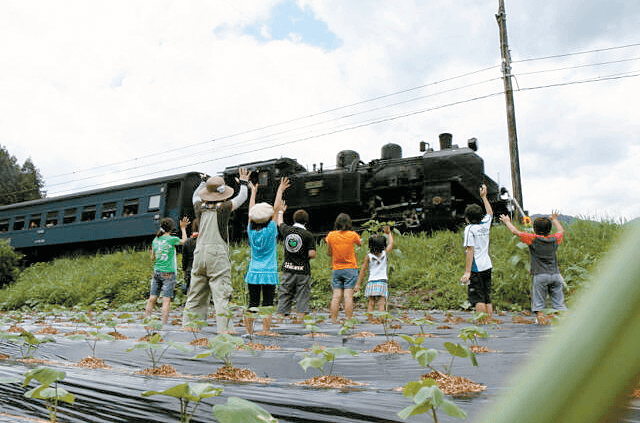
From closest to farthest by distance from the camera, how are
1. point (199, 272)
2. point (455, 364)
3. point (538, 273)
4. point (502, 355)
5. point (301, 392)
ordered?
point (301, 392) < point (455, 364) < point (502, 355) < point (199, 272) < point (538, 273)

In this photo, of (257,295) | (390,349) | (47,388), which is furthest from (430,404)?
(257,295)

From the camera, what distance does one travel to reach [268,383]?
89.2 inches

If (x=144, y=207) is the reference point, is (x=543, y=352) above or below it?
below

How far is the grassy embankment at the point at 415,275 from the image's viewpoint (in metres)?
7.71

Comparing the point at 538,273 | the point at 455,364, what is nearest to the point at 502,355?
the point at 455,364

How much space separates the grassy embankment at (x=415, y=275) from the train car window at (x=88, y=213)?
2.21m

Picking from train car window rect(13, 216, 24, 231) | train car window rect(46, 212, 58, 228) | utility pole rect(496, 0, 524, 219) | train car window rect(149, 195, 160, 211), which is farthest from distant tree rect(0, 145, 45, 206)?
utility pole rect(496, 0, 524, 219)

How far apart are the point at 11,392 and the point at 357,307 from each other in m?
6.59

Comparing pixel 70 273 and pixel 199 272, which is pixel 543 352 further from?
pixel 70 273

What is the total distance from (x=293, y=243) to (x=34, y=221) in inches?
613

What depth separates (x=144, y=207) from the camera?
47.8 feet

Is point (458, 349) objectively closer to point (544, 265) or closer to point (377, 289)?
point (544, 265)

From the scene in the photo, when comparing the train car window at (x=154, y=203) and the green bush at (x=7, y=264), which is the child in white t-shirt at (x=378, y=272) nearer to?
the train car window at (x=154, y=203)

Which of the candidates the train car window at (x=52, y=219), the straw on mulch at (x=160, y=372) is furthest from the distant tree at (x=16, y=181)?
the straw on mulch at (x=160, y=372)
